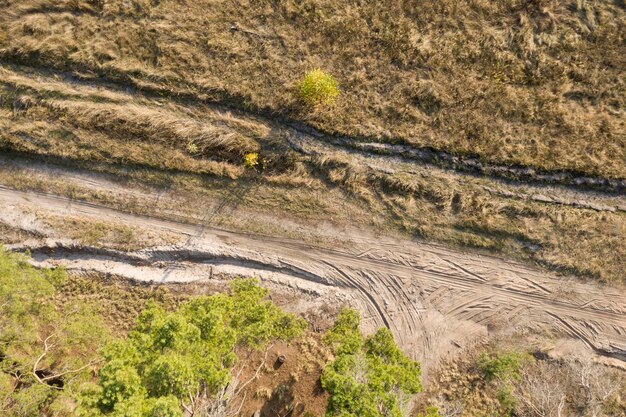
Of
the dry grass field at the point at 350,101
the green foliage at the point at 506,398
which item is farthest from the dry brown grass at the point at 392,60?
the green foliage at the point at 506,398

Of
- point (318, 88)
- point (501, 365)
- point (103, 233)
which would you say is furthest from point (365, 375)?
point (103, 233)

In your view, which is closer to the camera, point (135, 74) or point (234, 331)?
point (234, 331)

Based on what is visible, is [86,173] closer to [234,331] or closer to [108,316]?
[108,316]

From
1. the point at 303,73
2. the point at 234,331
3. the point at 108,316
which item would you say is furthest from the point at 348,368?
the point at 303,73

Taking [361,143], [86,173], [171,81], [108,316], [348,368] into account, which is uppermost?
[171,81]

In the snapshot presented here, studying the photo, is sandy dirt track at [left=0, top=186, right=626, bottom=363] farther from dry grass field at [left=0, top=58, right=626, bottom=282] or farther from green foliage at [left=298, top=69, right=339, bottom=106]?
green foliage at [left=298, top=69, right=339, bottom=106]

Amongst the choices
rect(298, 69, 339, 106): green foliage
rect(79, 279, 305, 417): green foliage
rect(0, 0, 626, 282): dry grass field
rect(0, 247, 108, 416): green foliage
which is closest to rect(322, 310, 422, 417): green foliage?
rect(79, 279, 305, 417): green foliage

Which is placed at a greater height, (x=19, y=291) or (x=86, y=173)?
(x=86, y=173)

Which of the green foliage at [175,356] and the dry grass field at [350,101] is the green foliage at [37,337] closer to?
the green foliage at [175,356]
